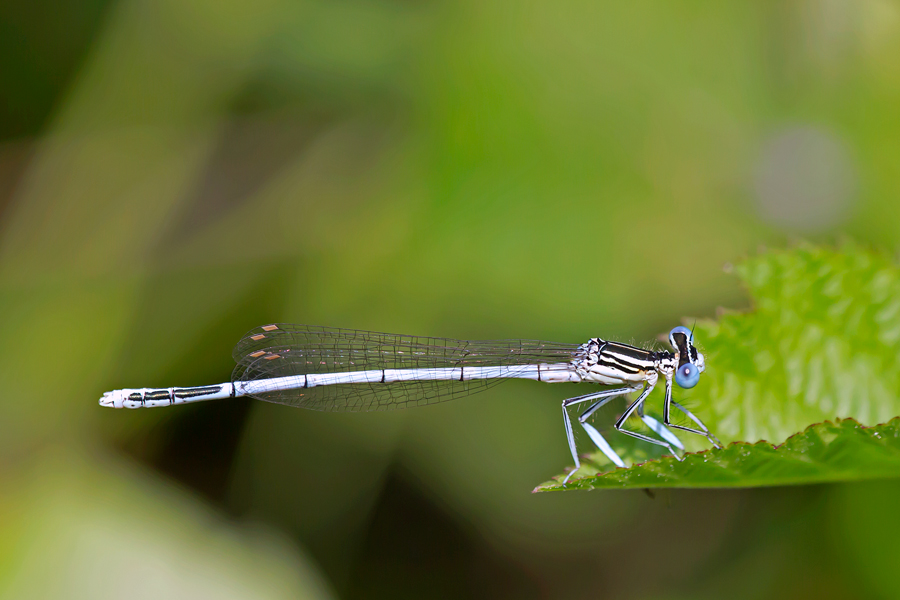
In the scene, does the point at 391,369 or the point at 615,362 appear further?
the point at 391,369

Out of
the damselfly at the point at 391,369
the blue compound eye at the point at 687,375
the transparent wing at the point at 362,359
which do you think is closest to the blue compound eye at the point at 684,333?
the damselfly at the point at 391,369

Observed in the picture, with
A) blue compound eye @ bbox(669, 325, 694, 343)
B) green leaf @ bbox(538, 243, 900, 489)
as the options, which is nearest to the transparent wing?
blue compound eye @ bbox(669, 325, 694, 343)

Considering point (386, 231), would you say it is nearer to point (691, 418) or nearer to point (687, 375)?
point (687, 375)

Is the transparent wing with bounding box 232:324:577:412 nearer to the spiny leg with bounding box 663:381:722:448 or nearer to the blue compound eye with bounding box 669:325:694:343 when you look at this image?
the blue compound eye with bounding box 669:325:694:343

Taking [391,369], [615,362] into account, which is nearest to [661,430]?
[615,362]

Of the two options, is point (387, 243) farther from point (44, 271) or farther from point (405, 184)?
point (44, 271)
